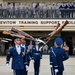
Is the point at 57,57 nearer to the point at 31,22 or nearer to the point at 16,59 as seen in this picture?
the point at 16,59

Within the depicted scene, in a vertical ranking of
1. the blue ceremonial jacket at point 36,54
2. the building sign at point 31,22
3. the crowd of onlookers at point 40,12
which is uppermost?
the crowd of onlookers at point 40,12

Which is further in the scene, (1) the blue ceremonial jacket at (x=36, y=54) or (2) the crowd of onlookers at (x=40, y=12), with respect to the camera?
(2) the crowd of onlookers at (x=40, y=12)

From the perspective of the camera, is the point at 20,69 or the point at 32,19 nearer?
→ the point at 20,69

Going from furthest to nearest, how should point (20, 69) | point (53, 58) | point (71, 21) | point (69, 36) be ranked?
point (69, 36) < point (71, 21) < point (20, 69) < point (53, 58)

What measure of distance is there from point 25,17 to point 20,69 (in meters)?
17.1

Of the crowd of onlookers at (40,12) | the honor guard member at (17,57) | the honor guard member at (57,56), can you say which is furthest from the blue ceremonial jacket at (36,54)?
the crowd of onlookers at (40,12)

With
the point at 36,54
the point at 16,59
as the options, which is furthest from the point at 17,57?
the point at 36,54

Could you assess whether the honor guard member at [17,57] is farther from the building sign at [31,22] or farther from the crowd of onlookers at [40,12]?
the crowd of onlookers at [40,12]

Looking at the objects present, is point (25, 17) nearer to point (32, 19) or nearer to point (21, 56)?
point (32, 19)

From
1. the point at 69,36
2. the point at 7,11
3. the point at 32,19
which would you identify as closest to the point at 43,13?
the point at 32,19

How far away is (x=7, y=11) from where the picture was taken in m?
27.0

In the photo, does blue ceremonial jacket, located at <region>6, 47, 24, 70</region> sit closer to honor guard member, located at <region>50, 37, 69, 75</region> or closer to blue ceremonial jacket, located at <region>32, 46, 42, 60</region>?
honor guard member, located at <region>50, 37, 69, 75</region>

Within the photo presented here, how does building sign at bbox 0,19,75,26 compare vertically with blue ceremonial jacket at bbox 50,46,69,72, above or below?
above

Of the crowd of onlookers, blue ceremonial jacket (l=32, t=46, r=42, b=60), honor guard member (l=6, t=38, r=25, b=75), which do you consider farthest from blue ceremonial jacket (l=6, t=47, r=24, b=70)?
the crowd of onlookers
